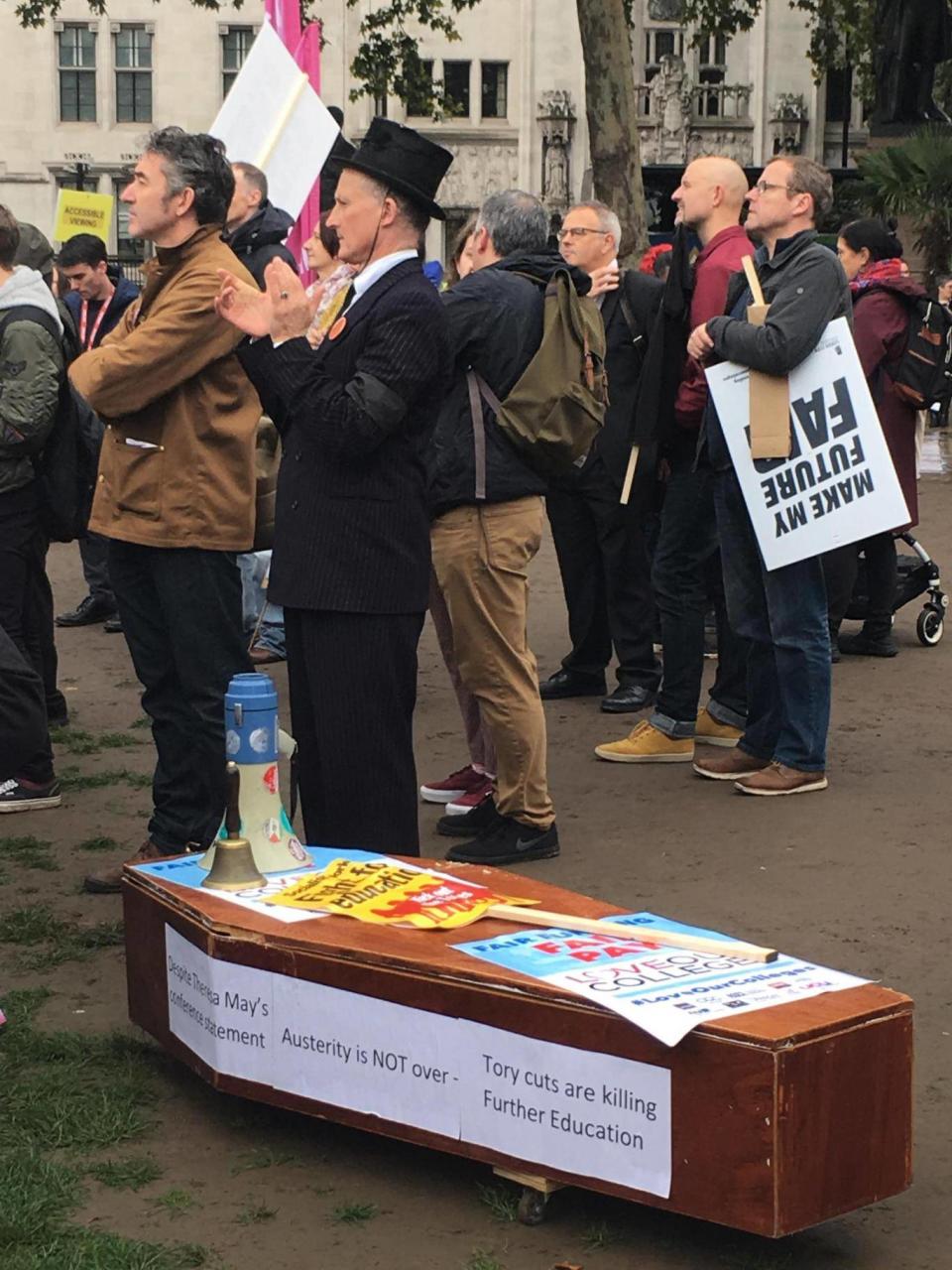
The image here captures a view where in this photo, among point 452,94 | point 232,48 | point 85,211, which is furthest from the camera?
point 452,94

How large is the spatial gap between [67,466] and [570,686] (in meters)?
2.76

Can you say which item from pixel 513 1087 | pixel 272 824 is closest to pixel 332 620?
pixel 272 824

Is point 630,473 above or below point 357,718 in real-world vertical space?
above

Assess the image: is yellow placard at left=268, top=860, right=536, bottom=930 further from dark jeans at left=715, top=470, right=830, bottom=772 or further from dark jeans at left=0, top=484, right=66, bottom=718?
dark jeans at left=0, top=484, right=66, bottom=718

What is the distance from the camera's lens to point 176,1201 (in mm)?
4070

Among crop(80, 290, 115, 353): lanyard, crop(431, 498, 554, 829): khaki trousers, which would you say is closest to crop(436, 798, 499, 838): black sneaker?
crop(431, 498, 554, 829): khaki trousers

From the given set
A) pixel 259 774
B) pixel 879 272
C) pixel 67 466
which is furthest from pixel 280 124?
pixel 259 774

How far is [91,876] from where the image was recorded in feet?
20.8

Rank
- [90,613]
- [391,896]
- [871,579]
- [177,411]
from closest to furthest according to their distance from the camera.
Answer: [391,896] < [177,411] < [871,579] < [90,613]

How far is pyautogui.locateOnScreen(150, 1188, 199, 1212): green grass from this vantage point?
13.3 feet

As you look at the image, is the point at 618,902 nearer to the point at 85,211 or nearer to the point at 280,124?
the point at 280,124

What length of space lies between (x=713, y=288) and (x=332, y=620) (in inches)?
131

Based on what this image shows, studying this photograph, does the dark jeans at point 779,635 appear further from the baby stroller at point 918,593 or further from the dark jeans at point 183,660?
the baby stroller at point 918,593

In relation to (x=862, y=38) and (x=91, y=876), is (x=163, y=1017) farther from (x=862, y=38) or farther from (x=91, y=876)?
(x=862, y=38)
